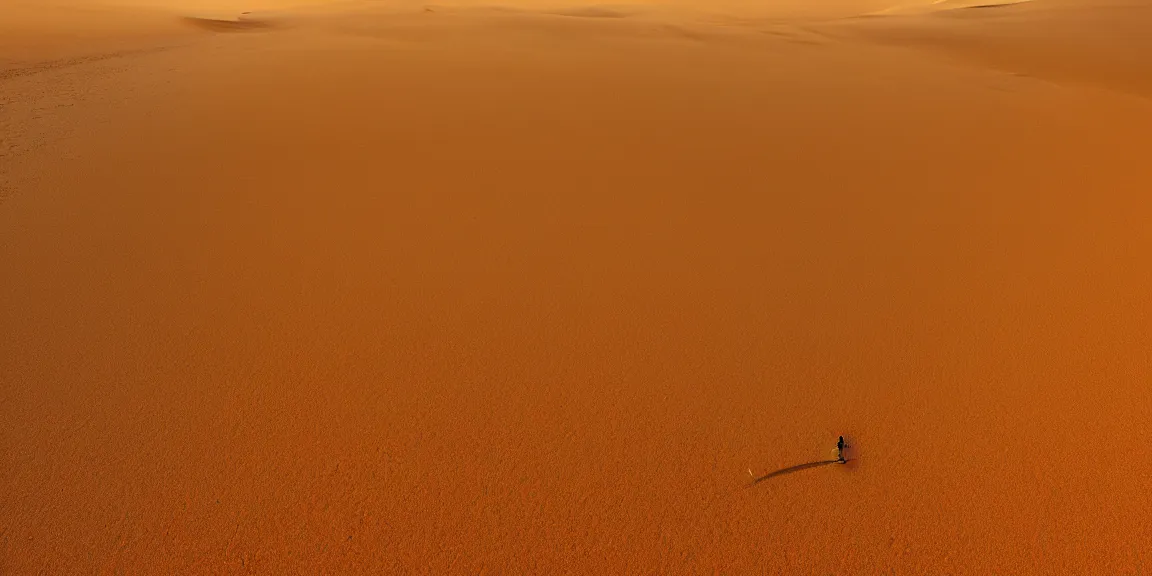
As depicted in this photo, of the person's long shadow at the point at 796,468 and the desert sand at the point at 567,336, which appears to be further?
the person's long shadow at the point at 796,468

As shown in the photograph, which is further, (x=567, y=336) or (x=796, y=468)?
(x=567, y=336)

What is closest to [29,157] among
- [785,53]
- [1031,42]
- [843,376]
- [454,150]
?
[454,150]

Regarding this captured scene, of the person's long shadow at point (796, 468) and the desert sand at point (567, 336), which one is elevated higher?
the desert sand at point (567, 336)

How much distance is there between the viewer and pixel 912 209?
3305mm

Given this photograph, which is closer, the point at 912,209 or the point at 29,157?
the point at 912,209

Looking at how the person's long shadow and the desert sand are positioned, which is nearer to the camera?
the desert sand

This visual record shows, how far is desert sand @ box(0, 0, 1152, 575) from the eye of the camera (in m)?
1.68

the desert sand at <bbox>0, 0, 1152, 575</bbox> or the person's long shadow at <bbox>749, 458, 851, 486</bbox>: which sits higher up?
the desert sand at <bbox>0, 0, 1152, 575</bbox>

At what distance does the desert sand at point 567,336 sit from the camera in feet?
5.51

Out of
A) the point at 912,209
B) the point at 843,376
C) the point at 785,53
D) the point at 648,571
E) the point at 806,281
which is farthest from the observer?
the point at 785,53

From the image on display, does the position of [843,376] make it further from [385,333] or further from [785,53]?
[785,53]

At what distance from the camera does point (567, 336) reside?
238 centimetres

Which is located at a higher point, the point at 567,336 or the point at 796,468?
the point at 567,336

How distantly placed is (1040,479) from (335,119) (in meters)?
4.15
